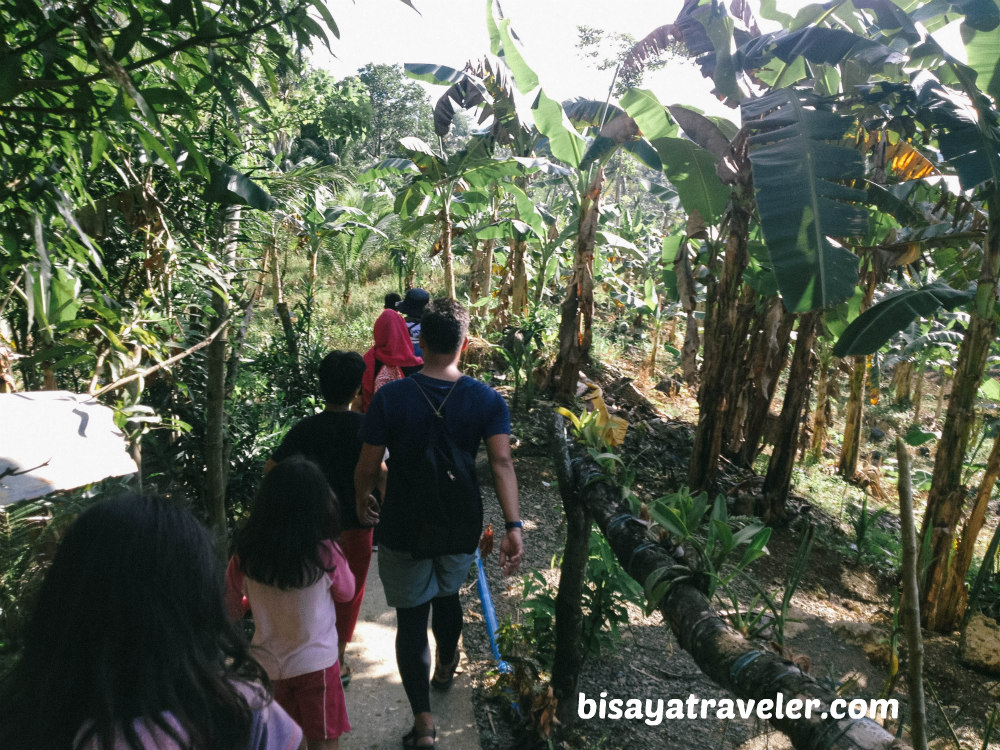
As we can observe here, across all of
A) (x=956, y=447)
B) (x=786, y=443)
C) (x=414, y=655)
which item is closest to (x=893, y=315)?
(x=956, y=447)

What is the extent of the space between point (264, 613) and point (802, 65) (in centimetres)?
542

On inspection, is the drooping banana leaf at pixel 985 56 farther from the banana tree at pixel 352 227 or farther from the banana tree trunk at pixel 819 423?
the banana tree at pixel 352 227

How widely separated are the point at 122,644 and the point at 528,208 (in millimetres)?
8311

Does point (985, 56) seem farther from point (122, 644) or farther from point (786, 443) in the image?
point (122, 644)

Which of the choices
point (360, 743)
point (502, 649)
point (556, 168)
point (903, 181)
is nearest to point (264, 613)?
point (360, 743)

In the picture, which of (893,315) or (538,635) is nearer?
(538,635)

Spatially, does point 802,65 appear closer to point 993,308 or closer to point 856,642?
point 993,308

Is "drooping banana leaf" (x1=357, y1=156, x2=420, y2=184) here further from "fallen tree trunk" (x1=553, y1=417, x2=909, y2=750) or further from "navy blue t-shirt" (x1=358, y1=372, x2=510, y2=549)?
"fallen tree trunk" (x1=553, y1=417, x2=909, y2=750)

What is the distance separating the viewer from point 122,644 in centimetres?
99

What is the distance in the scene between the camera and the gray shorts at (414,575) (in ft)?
8.42

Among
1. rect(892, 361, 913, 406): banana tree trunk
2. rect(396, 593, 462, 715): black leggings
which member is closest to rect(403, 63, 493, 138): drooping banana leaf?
rect(396, 593, 462, 715): black leggings

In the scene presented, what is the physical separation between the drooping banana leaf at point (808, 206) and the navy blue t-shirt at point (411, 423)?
188 centimetres

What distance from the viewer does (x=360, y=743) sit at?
2.74 m

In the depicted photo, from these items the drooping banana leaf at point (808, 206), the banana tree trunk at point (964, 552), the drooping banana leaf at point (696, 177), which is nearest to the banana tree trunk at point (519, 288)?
the drooping banana leaf at point (696, 177)
